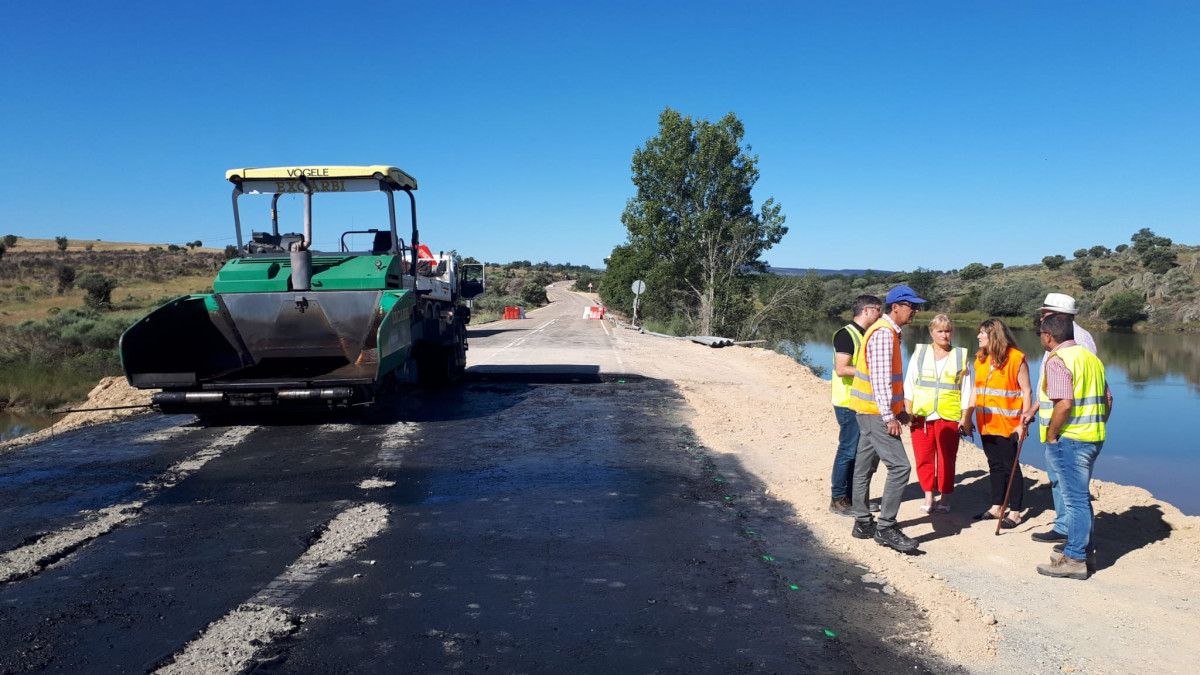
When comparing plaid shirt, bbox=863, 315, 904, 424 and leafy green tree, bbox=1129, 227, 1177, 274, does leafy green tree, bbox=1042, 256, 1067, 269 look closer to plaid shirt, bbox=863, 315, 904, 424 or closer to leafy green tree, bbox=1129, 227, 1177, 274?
leafy green tree, bbox=1129, 227, 1177, 274

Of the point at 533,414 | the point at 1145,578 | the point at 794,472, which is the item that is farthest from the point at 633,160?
the point at 1145,578

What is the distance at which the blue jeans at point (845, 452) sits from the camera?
6.05 metres

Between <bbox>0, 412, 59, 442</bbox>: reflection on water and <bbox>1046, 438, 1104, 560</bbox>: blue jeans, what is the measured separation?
15.4 meters

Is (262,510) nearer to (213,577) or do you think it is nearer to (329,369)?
(213,577)

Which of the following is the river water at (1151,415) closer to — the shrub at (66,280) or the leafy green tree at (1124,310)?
the leafy green tree at (1124,310)

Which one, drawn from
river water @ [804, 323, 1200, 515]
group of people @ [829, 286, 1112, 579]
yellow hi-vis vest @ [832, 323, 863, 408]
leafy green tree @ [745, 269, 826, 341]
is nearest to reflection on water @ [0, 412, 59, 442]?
yellow hi-vis vest @ [832, 323, 863, 408]

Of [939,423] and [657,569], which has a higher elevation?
[939,423]

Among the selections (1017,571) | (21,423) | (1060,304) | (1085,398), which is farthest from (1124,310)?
(21,423)

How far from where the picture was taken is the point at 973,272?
80.7 m

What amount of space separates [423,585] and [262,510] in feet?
7.22

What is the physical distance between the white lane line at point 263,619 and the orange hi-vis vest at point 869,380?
142 inches

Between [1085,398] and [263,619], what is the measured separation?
5.07 m

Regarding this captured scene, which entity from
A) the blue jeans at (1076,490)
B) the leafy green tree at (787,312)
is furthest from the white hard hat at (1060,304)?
the leafy green tree at (787,312)

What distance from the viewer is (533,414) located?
35.3 ft
